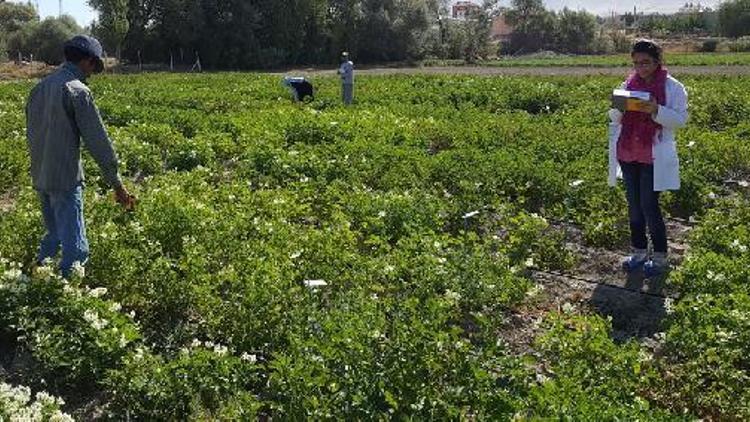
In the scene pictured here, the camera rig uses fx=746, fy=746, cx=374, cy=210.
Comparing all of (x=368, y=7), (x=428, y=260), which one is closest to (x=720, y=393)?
(x=428, y=260)

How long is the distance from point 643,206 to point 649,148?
54 centimetres

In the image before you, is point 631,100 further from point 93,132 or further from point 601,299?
point 93,132

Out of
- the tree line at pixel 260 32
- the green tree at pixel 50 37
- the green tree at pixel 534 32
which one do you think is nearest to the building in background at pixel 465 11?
the green tree at pixel 534 32

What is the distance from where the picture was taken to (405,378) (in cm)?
411

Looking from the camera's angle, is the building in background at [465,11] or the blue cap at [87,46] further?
the building in background at [465,11]

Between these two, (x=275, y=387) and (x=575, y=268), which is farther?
(x=575, y=268)

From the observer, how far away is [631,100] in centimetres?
635

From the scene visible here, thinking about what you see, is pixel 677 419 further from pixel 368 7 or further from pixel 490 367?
pixel 368 7

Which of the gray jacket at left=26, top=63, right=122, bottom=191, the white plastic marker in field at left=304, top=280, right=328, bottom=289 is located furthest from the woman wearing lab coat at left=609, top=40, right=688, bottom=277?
the gray jacket at left=26, top=63, right=122, bottom=191

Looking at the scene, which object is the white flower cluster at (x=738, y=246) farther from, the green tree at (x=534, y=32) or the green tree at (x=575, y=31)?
the green tree at (x=534, y=32)

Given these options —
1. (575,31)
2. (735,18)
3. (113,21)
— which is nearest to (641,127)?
(113,21)

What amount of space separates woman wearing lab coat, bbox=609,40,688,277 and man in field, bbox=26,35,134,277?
4353 millimetres

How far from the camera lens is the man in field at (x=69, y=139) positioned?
554 cm

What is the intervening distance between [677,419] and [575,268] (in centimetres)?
349
